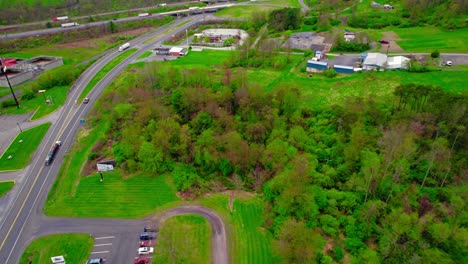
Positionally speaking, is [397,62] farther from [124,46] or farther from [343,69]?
[124,46]

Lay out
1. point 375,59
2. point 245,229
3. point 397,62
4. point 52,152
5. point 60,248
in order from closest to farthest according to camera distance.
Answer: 1. point 60,248
2. point 245,229
3. point 52,152
4. point 397,62
5. point 375,59

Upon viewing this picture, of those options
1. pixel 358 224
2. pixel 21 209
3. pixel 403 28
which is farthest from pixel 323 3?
pixel 21 209

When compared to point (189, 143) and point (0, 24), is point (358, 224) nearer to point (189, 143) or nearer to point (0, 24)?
point (189, 143)

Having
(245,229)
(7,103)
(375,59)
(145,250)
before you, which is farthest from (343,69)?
(7,103)

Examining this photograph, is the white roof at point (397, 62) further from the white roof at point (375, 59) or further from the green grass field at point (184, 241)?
the green grass field at point (184, 241)

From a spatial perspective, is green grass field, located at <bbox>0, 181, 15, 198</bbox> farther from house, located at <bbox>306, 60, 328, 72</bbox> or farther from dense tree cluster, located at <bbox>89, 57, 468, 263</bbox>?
house, located at <bbox>306, 60, 328, 72</bbox>

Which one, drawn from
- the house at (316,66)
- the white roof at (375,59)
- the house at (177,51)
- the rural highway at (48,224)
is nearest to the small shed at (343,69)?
the house at (316,66)

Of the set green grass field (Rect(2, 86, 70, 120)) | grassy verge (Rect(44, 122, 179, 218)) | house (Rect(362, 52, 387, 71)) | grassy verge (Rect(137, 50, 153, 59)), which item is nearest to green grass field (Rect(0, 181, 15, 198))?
grassy verge (Rect(44, 122, 179, 218))
